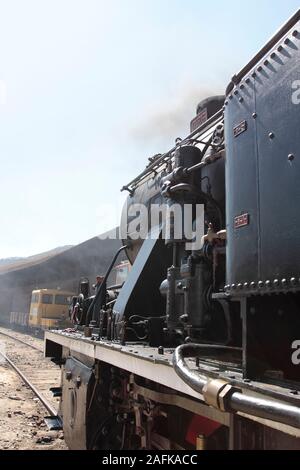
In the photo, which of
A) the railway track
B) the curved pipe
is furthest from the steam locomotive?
the railway track

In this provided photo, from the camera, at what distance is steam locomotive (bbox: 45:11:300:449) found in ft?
6.55

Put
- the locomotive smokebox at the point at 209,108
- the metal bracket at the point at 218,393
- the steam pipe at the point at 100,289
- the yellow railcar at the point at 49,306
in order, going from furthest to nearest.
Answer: the yellow railcar at the point at 49,306 < the steam pipe at the point at 100,289 < the locomotive smokebox at the point at 209,108 < the metal bracket at the point at 218,393

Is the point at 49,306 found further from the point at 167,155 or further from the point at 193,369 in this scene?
the point at 193,369

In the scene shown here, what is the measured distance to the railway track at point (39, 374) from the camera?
8713 millimetres

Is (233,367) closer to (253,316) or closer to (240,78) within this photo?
(253,316)

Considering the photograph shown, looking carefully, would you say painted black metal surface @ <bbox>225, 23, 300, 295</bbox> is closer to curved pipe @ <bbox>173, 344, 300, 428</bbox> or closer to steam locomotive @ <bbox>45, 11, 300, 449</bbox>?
steam locomotive @ <bbox>45, 11, 300, 449</bbox>

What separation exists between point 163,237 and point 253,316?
213cm

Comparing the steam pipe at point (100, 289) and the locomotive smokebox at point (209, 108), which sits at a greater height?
the locomotive smokebox at point (209, 108)

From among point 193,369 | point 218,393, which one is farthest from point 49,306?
point 218,393

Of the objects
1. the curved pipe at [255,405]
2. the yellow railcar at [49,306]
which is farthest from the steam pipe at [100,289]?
the yellow railcar at [49,306]

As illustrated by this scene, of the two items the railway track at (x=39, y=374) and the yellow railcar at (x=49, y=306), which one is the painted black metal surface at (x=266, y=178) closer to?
the railway track at (x=39, y=374)

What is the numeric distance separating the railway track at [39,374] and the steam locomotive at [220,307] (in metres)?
3.18

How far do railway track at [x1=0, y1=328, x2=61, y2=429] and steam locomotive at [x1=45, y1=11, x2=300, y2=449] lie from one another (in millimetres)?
3181

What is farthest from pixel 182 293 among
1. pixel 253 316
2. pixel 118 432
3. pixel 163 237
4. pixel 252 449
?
pixel 118 432
